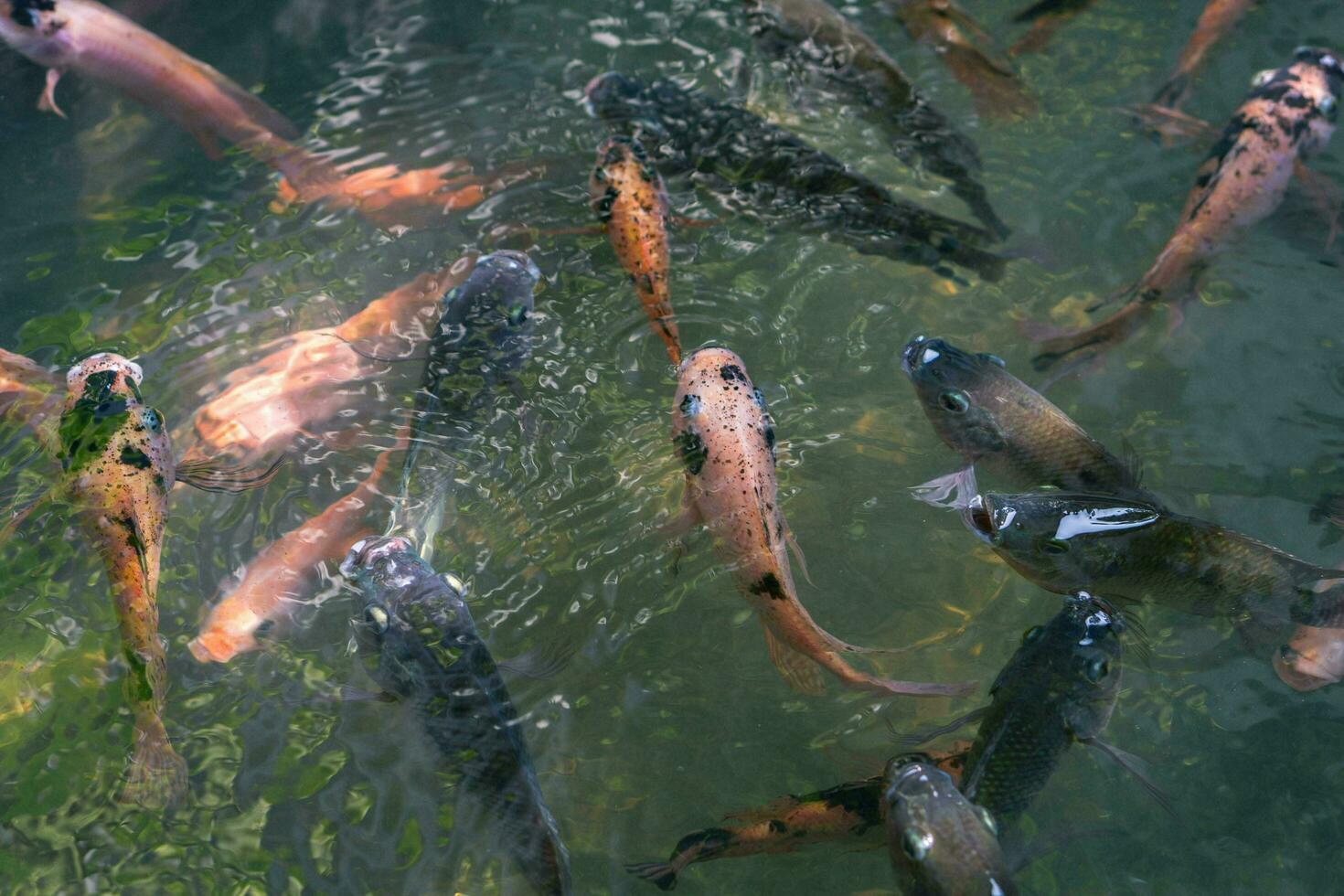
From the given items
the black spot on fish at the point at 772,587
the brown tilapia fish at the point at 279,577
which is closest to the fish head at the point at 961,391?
the black spot on fish at the point at 772,587

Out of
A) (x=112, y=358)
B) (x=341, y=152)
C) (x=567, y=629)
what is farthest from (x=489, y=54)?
(x=567, y=629)

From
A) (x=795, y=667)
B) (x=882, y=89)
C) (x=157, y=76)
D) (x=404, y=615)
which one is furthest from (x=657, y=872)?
(x=157, y=76)

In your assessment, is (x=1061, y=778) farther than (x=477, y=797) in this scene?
Yes

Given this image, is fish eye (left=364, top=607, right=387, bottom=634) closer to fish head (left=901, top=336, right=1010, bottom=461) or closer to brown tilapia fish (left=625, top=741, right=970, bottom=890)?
brown tilapia fish (left=625, top=741, right=970, bottom=890)

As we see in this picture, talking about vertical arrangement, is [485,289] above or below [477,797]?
above

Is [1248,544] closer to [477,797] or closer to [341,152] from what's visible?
[477,797]

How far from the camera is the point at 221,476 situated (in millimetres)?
3859

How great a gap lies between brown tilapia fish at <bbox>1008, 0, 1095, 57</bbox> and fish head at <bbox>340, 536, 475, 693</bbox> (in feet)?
14.7

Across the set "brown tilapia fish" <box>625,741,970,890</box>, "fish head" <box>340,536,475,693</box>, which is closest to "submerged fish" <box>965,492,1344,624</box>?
"brown tilapia fish" <box>625,741,970,890</box>

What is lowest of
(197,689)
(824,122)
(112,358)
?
(197,689)

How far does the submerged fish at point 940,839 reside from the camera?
8.68ft

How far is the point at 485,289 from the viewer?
4160 mm

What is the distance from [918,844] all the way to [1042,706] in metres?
0.66

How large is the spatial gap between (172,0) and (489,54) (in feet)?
→ 6.91
